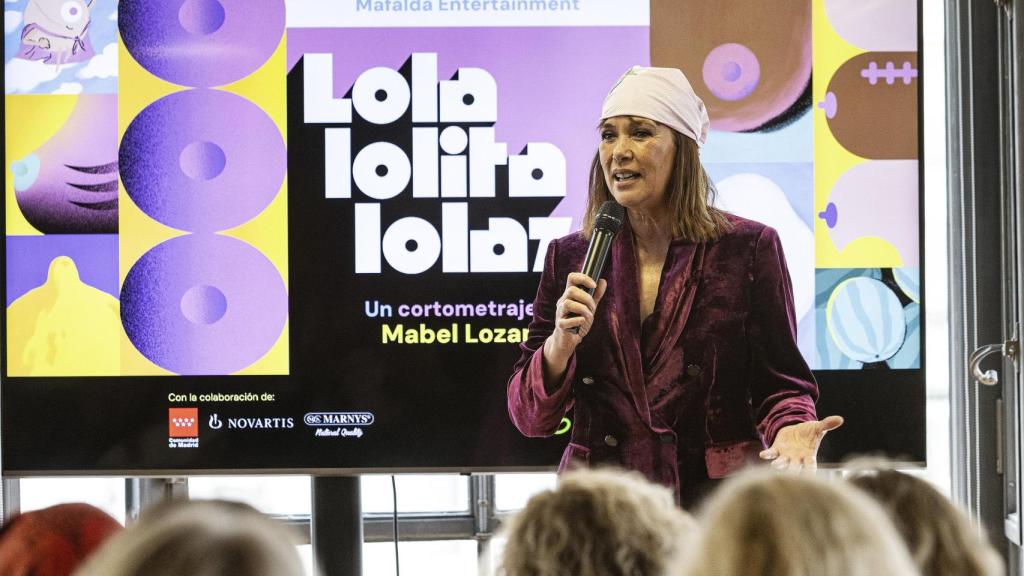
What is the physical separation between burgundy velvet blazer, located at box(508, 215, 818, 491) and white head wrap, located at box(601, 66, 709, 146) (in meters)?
0.32

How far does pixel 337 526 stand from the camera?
11.2 feet

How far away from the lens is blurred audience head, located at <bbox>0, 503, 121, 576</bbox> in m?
1.50

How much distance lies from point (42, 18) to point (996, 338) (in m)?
3.13

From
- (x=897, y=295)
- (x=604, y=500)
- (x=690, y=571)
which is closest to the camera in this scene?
(x=690, y=571)

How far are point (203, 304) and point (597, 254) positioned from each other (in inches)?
48.1

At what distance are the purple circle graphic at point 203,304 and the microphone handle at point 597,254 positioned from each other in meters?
1.13

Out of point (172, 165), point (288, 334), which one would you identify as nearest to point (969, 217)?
point (288, 334)

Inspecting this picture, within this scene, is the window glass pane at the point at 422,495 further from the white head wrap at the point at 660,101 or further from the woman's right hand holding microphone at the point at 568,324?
the white head wrap at the point at 660,101

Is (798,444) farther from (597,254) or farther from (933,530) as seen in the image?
(933,530)

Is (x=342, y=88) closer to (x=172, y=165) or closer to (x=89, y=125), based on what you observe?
(x=172, y=165)

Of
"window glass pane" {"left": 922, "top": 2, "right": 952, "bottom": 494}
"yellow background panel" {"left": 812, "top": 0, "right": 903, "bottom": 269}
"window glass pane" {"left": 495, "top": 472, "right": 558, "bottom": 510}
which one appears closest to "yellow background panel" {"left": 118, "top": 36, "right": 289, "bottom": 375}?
"window glass pane" {"left": 495, "top": 472, "right": 558, "bottom": 510}

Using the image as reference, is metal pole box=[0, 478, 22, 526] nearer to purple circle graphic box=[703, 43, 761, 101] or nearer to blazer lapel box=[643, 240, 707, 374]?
blazer lapel box=[643, 240, 707, 374]

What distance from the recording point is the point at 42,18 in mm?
3332

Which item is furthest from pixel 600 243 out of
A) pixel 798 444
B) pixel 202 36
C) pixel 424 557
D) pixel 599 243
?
pixel 424 557
